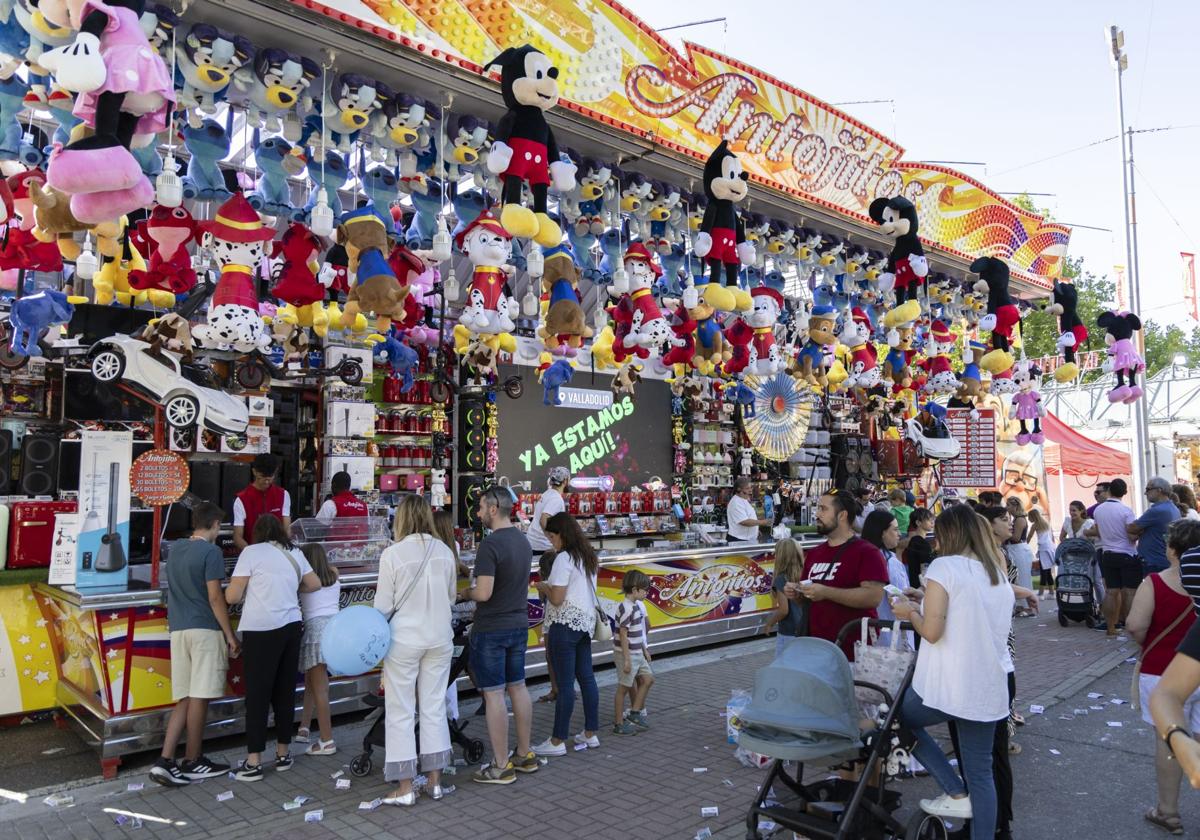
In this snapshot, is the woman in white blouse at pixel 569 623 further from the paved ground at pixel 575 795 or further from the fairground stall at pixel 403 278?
the fairground stall at pixel 403 278

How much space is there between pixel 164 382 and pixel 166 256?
0.91m

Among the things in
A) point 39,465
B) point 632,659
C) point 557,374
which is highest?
point 557,374

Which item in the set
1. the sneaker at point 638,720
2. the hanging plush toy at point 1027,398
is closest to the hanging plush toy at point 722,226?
the sneaker at point 638,720

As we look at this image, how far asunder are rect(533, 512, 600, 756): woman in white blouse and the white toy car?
261 centimetres

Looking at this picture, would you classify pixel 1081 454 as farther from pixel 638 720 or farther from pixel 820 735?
pixel 820 735

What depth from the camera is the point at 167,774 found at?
4.71m

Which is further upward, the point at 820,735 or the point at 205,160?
the point at 205,160

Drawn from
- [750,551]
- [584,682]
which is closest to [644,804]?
[584,682]

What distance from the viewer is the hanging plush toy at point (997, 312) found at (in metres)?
9.84

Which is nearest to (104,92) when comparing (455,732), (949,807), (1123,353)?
(455,732)

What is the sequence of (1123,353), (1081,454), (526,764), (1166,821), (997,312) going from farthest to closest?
(1081,454) < (1123,353) < (997,312) < (526,764) < (1166,821)

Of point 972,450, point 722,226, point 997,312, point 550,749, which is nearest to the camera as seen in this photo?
point 550,749

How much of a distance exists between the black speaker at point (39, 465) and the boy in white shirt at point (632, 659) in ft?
21.4

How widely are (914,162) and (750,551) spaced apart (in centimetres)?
483
